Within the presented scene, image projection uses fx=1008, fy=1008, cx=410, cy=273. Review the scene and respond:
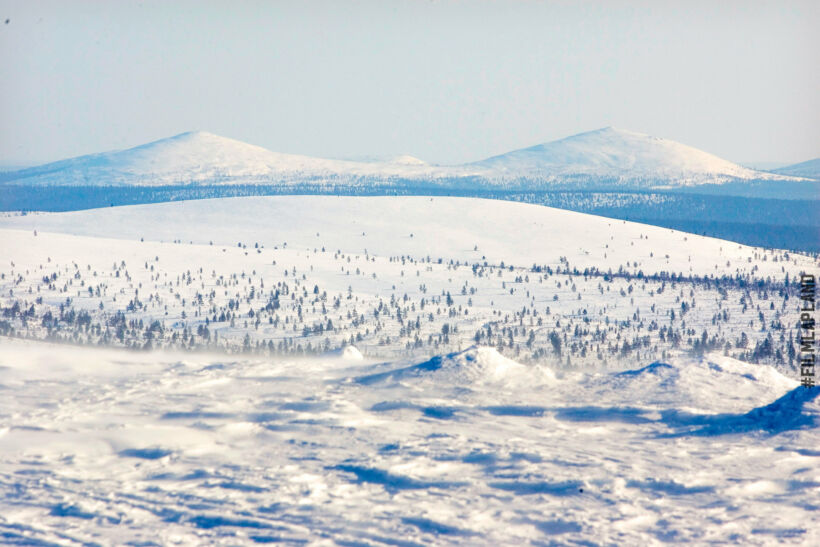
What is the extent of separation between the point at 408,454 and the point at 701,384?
50.6 feet

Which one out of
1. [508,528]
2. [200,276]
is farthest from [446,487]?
[200,276]

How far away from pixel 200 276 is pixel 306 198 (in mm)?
87146

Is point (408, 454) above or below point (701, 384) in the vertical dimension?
below

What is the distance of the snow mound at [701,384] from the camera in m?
41.5

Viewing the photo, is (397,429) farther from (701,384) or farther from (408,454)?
(701,384)

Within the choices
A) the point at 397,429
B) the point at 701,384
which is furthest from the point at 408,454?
the point at 701,384

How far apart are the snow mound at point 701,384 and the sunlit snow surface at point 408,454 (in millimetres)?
131

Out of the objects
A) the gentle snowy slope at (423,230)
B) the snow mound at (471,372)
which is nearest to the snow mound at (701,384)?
the snow mound at (471,372)

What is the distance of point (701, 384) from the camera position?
43.3 meters

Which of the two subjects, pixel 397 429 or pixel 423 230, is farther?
pixel 423 230

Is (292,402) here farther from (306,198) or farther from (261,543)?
(306,198)

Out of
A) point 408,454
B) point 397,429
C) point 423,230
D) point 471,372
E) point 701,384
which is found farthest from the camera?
point 423,230

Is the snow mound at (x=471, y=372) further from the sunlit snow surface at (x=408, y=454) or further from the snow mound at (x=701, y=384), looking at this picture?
the snow mound at (x=701, y=384)

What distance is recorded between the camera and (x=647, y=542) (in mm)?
26594
